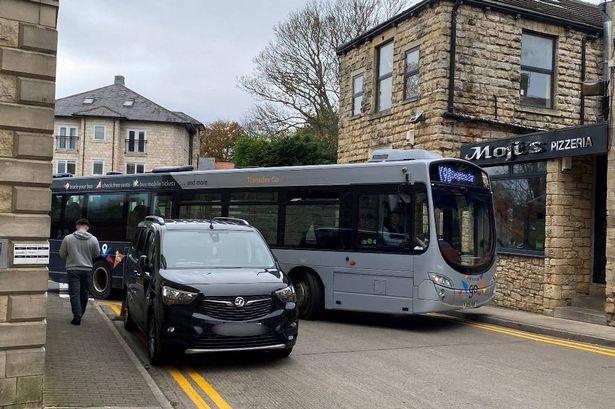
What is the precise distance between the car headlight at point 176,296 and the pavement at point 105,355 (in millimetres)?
857

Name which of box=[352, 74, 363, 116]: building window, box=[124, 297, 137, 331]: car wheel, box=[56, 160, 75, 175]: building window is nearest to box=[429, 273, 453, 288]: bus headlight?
box=[124, 297, 137, 331]: car wheel

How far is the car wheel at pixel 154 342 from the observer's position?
763 cm

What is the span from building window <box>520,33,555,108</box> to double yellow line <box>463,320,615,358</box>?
27.2 feet

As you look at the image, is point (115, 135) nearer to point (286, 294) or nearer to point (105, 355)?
point (105, 355)

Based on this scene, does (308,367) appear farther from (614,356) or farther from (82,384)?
(614,356)

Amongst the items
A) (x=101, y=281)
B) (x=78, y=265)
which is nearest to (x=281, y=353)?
(x=78, y=265)

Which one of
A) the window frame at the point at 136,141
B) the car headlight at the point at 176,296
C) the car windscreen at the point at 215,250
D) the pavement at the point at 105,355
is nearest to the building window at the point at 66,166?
the window frame at the point at 136,141

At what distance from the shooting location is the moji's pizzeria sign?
12156mm

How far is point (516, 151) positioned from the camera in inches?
551

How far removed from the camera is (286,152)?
30641 mm

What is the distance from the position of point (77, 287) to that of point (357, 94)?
13.0 m

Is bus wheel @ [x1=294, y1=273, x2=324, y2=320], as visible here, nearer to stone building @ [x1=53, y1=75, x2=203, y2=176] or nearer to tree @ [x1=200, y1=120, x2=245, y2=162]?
stone building @ [x1=53, y1=75, x2=203, y2=176]

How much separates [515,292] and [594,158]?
132 inches

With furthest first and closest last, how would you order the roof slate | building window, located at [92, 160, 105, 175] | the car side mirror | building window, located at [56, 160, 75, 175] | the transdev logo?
building window, located at [92, 160, 105, 175], the roof slate, building window, located at [56, 160, 75, 175], the transdev logo, the car side mirror
